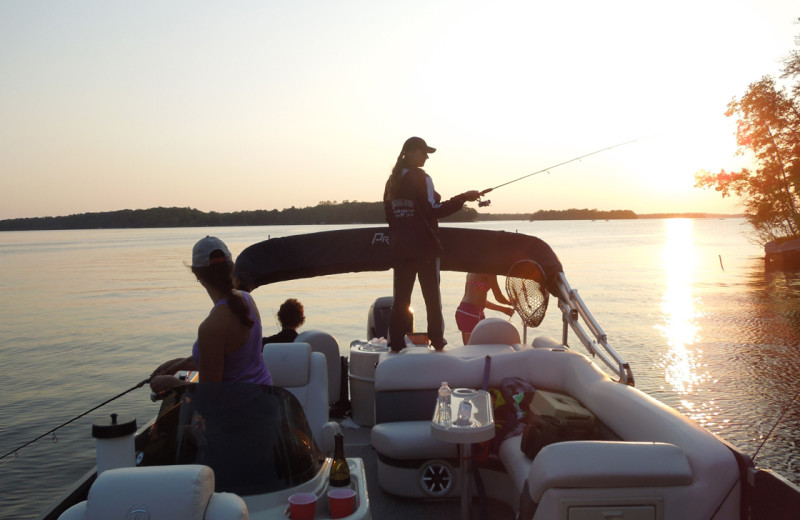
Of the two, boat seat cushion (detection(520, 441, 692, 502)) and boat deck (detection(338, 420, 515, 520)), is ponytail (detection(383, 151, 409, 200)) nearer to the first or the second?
boat deck (detection(338, 420, 515, 520))

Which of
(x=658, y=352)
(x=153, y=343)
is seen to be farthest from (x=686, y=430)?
(x=153, y=343)

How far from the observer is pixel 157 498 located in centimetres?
182

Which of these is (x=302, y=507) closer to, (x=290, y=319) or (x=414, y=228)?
(x=414, y=228)

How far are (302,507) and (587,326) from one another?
4666 mm

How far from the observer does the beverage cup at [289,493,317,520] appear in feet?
8.04

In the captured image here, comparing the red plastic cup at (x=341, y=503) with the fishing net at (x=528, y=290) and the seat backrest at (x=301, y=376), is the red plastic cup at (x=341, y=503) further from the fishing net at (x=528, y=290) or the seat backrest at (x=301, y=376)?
the fishing net at (x=528, y=290)

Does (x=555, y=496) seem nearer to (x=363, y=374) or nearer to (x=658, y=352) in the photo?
(x=363, y=374)

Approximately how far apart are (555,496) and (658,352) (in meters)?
15.1

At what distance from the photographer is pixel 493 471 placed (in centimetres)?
488

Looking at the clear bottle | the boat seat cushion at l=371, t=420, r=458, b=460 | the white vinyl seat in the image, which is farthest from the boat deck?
the white vinyl seat

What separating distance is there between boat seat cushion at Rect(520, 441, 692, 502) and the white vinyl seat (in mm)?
1796

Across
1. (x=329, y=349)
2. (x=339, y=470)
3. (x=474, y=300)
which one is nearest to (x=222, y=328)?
(x=339, y=470)

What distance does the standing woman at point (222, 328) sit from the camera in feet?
9.85

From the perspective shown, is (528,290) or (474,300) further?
(474,300)
